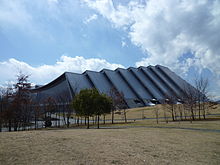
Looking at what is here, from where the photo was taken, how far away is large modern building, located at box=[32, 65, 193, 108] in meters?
70.4

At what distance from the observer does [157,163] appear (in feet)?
19.8

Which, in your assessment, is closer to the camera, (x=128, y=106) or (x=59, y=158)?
(x=59, y=158)

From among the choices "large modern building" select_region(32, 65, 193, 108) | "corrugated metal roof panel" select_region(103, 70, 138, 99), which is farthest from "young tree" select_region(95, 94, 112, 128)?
"corrugated metal roof panel" select_region(103, 70, 138, 99)

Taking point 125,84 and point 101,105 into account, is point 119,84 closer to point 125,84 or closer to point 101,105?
point 125,84

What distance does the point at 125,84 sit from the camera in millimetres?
81812

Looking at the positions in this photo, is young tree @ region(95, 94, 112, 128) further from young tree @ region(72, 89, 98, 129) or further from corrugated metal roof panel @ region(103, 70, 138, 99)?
corrugated metal roof panel @ region(103, 70, 138, 99)

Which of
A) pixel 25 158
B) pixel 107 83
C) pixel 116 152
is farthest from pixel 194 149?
pixel 107 83

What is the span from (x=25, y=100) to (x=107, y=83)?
57.3m

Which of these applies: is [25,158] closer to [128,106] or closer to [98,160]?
[98,160]

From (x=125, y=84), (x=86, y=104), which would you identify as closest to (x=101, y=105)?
(x=86, y=104)

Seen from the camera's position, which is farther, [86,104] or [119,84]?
[119,84]

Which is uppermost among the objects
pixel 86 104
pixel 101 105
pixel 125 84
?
pixel 125 84

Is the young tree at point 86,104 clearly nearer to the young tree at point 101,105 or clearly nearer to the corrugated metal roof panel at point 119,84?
the young tree at point 101,105

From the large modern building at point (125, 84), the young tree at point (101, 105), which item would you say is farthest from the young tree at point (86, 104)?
the large modern building at point (125, 84)
